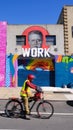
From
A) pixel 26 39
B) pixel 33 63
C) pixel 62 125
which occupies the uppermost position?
pixel 26 39

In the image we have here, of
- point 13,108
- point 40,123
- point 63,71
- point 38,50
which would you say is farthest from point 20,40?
point 40,123

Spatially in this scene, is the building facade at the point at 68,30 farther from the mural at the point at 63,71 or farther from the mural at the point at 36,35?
the mural at the point at 36,35

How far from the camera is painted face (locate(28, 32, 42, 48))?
2986cm

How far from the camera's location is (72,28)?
29625mm

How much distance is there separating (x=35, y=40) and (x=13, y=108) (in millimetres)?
18758

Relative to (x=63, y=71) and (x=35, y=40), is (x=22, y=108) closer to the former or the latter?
(x=63, y=71)

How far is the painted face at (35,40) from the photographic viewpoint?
29859 millimetres

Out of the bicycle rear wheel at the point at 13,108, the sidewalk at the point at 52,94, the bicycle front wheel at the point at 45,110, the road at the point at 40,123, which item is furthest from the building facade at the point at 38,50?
the bicycle front wheel at the point at 45,110

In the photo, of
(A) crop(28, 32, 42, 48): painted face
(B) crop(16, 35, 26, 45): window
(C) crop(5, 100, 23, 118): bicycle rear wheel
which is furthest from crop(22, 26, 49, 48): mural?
(C) crop(5, 100, 23, 118): bicycle rear wheel

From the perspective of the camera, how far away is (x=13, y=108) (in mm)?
11844

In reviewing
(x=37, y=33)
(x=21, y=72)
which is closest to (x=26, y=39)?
(x=37, y=33)

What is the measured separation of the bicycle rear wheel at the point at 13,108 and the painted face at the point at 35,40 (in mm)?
18132

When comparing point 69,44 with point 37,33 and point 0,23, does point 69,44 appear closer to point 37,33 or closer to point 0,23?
point 37,33

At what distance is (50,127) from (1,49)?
2044 cm
